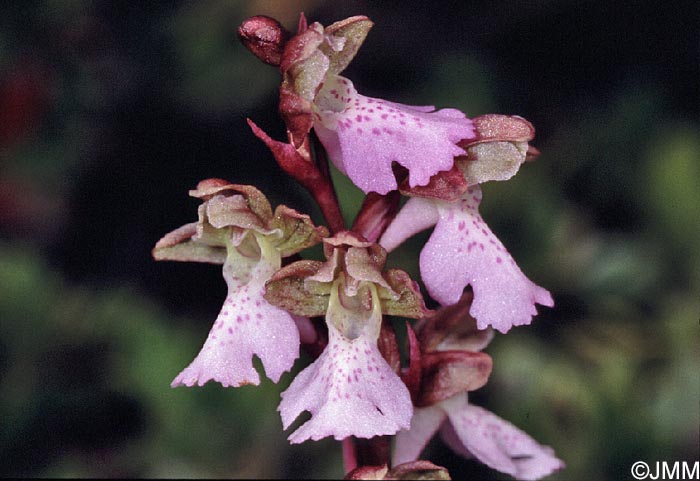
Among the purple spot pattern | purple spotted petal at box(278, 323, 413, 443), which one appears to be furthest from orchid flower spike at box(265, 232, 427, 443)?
the purple spot pattern

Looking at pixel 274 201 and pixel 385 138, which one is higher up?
pixel 385 138

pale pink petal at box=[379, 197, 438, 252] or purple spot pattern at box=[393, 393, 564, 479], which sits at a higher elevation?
pale pink petal at box=[379, 197, 438, 252]

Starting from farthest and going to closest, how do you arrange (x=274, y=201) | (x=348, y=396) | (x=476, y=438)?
1. (x=274, y=201)
2. (x=476, y=438)
3. (x=348, y=396)

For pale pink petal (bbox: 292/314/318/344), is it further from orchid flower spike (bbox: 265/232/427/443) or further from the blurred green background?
the blurred green background

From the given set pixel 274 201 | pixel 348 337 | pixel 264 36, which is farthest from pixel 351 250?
pixel 274 201

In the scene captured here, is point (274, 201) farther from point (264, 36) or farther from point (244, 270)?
point (264, 36)

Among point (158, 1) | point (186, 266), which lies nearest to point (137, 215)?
point (186, 266)

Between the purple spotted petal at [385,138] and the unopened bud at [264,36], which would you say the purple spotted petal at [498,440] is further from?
the unopened bud at [264,36]
